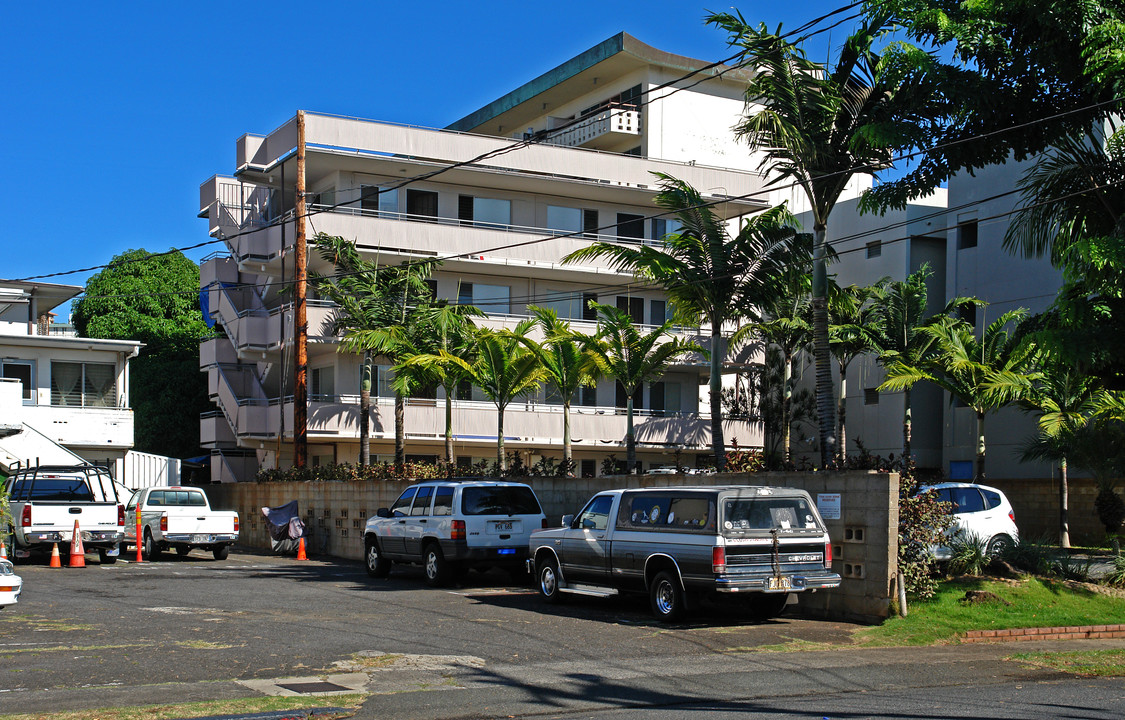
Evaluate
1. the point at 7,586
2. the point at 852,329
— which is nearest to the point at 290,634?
the point at 7,586

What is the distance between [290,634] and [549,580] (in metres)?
5.10

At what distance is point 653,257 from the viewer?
71.5 feet

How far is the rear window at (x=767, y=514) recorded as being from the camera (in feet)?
48.5

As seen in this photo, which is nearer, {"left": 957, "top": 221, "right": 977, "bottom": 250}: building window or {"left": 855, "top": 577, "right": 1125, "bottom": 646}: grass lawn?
{"left": 855, "top": 577, "right": 1125, "bottom": 646}: grass lawn

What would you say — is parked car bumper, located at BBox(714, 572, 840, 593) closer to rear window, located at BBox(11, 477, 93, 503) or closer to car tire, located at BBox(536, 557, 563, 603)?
car tire, located at BBox(536, 557, 563, 603)

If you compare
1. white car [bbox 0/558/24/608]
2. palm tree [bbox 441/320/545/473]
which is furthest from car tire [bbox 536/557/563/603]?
palm tree [bbox 441/320/545/473]

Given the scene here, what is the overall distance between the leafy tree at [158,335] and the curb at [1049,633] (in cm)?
4403

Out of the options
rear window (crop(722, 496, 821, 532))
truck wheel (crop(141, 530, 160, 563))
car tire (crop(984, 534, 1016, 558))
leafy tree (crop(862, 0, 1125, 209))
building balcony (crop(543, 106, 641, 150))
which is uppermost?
building balcony (crop(543, 106, 641, 150))

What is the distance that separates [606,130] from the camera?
43.8 metres

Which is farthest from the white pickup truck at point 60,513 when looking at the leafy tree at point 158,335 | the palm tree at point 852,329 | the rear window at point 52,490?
the leafy tree at point 158,335

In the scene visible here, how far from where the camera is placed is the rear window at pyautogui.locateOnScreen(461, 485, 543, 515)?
20.1 metres

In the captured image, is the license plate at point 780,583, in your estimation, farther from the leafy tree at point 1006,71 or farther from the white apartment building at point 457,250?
the white apartment building at point 457,250

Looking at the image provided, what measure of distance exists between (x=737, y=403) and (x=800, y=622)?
2648 cm

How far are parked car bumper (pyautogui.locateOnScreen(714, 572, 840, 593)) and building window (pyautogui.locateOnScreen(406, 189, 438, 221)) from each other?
26005 mm
